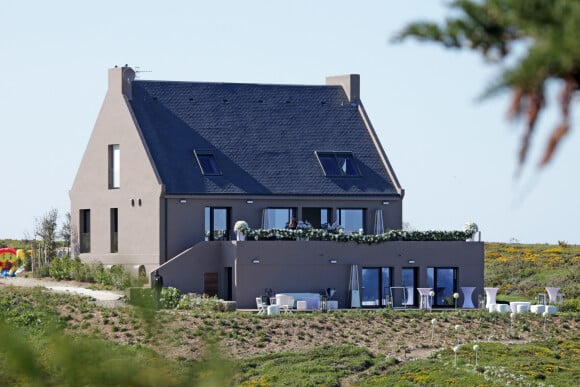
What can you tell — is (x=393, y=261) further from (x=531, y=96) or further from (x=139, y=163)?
(x=531, y=96)

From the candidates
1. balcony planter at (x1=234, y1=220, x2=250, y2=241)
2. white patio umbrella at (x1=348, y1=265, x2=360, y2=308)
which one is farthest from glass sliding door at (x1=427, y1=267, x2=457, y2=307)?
balcony planter at (x1=234, y1=220, x2=250, y2=241)

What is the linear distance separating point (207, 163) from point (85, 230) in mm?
6279

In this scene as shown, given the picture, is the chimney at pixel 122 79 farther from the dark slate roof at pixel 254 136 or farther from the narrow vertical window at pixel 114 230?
the narrow vertical window at pixel 114 230

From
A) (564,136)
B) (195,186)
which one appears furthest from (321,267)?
(564,136)

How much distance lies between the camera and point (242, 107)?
145ft

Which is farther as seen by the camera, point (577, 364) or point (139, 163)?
point (139, 163)

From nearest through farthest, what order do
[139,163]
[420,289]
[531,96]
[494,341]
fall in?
[531,96]
[494,341]
[420,289]
[139,163]

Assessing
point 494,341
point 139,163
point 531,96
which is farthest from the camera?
point 139,163

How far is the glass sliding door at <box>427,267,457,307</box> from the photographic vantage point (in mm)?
40906

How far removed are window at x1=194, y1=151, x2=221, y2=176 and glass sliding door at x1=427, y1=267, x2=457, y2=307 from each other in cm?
786

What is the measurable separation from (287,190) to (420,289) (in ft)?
19.6

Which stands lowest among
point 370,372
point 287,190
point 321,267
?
point 370,372

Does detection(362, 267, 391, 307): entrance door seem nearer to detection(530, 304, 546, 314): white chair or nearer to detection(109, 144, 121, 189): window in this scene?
detection(530, 304, 546, 314): white chair

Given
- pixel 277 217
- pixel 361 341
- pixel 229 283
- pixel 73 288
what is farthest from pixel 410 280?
pixel 73 288
